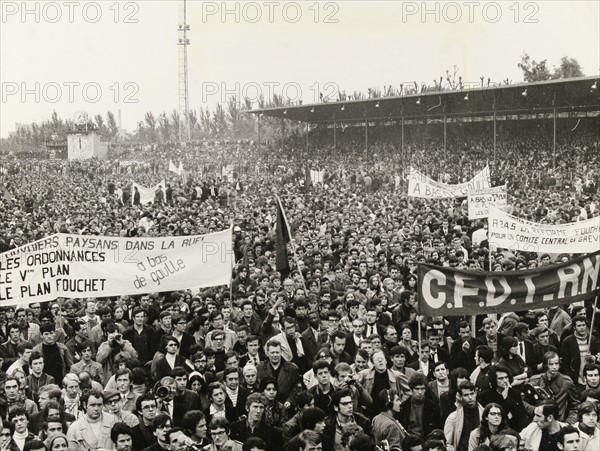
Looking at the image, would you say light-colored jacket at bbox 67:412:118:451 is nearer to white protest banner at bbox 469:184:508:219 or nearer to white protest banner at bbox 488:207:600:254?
white protest banner at bbox 488:207:600:254

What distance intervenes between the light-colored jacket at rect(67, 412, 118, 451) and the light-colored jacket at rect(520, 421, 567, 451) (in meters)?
2.88

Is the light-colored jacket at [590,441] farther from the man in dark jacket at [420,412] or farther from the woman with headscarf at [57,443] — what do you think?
the woman with headscarf at [57,443]

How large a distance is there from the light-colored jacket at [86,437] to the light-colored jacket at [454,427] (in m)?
2.41

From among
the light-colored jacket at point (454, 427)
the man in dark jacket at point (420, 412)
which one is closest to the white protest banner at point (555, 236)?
the man in dark jacket at point (420, 412)

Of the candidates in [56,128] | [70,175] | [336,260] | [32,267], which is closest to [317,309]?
[32,267]

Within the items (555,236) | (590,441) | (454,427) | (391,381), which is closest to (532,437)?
(590,441)

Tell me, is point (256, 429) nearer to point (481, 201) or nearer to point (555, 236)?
point (555, 236)

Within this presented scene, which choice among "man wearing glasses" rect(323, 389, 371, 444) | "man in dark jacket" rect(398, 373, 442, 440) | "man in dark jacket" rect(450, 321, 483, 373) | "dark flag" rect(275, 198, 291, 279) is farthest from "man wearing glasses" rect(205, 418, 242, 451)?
"dark flag" rect(275, 198, 291, 279)

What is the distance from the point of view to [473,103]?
1618 inches

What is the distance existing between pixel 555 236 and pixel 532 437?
255 inches

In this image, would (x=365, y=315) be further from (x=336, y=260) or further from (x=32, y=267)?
(x=336, y=260)

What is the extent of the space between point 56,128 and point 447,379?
3589 inches

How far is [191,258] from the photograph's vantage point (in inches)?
424

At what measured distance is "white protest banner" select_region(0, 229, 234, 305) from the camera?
31.6 feet
